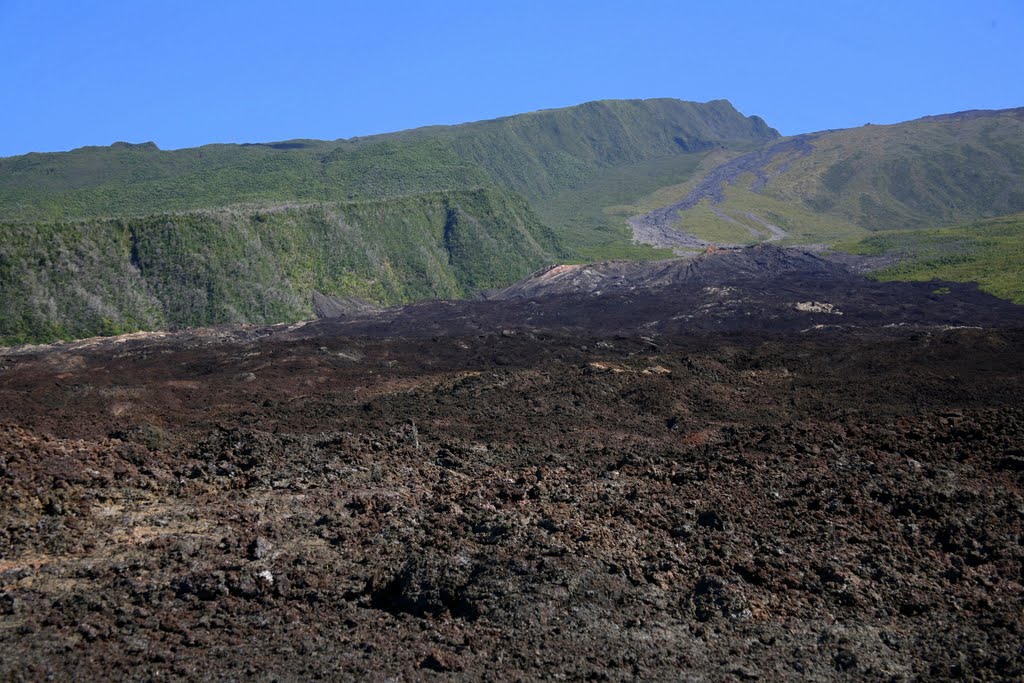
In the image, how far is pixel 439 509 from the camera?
15.8 meters

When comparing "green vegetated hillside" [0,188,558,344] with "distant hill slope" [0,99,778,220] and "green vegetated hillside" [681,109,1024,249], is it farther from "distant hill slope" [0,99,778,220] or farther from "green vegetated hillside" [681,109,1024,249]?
"green vegetated hillside" [681,109,1024,249]

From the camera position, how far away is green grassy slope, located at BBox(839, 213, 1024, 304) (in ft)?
206

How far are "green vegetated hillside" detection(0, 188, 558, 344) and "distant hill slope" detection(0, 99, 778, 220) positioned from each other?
45.1 feet

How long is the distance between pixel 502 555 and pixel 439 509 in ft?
8.27

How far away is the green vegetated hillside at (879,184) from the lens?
114m

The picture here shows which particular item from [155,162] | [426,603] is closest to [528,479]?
[426,603]

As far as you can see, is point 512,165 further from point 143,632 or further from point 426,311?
point 143,632

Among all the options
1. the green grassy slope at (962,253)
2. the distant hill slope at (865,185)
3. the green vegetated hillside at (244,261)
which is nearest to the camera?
the green vegetated hillside at (244,261)

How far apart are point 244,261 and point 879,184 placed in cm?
9048

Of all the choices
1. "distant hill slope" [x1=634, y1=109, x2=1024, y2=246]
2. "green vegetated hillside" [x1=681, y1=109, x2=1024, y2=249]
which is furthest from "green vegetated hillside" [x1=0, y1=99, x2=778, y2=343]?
"green vegetated hillside" [x1=681, y1=109, x2=1024, y2=249]

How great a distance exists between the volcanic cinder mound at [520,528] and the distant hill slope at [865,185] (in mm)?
78460

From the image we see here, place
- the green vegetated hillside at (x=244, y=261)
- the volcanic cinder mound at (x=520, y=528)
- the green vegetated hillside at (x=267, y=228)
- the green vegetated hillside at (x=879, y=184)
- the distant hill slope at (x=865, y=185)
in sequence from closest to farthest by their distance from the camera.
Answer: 1. the volcanic cinder mound at (x=520, y=528)
2. the green vegetated hillside at (x=244, y=261)
3. the green vegetated hillside at (x=267, y=228)
4. the distant hill slope at (x=865, y=185)
5. the green vegetated hillside at (x=879, y=184)

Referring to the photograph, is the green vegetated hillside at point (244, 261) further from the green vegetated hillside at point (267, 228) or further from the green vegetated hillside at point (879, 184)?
the green vegetated hillside at point (879, 184)

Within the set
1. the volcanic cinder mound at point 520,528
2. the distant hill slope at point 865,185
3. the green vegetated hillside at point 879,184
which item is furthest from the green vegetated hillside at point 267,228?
the volcanic cinder mound at point 520,528
